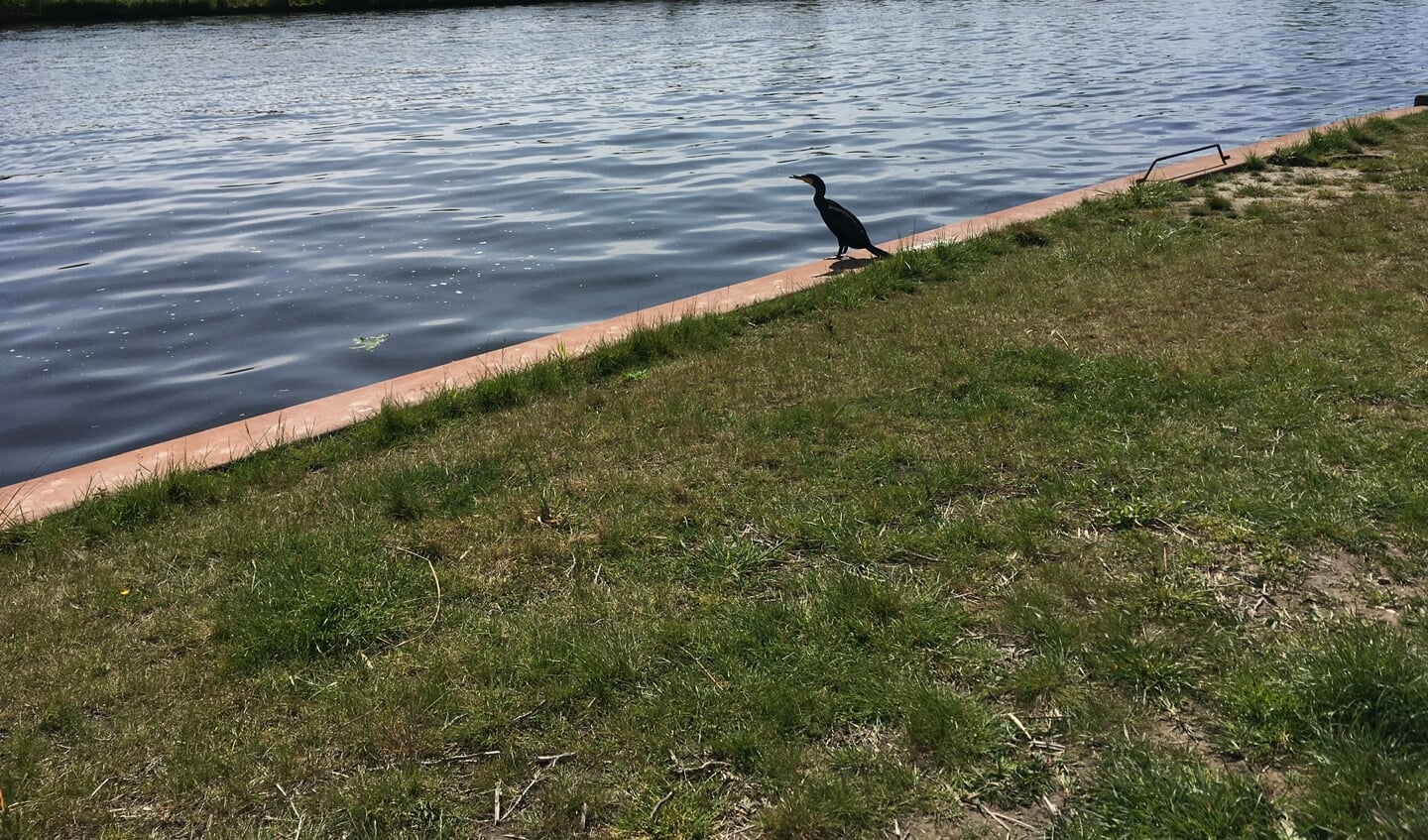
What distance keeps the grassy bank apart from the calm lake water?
2556 millimetres

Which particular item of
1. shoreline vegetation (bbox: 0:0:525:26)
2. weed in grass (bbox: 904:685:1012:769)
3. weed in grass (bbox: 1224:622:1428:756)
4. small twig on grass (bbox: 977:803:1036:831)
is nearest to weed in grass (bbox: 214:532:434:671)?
weed in grass (bbox: 904:685:1012:769)

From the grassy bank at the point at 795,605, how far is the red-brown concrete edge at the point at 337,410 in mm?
209

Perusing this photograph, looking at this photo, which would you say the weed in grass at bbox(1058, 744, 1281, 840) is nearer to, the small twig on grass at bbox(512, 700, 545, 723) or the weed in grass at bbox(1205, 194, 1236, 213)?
the small twig on grass at bbox(512, 700, 545, 723)

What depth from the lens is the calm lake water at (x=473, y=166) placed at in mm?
8000

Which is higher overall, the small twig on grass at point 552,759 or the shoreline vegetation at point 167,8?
the shoreline vegetation at point 167,8

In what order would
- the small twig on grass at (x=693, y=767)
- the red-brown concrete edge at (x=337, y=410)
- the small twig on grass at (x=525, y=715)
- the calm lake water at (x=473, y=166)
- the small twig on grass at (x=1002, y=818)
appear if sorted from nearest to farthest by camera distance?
the small twig on grass at (x=1002, y=818)
the small twig on grass at (x=693, y=767)
the small twig on grass at (x=525, y=715)
the red-brown concrete edge at (x=337, y=410)
the calm lake water at (x=473, y=166)

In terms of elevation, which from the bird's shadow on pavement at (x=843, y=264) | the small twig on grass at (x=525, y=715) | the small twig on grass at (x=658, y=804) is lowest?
the small twig on grass at (x=658, y=804)

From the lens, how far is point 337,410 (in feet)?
18.9

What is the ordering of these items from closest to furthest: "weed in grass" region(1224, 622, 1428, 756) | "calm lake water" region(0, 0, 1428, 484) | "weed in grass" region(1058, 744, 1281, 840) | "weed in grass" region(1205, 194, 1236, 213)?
"weed in grass" region(1058, 744, 1281, 840) < "weed in grass" region(1224, 622, 1428, 756) < "calm lake water" region(0, 0, 1428, 484) < "weed in grass" region(1205, 194, 1236, 213)

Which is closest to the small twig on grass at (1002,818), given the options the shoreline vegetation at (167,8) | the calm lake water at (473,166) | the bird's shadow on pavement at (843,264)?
the calm lake water at (473,166)

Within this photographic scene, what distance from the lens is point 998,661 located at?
3.26m

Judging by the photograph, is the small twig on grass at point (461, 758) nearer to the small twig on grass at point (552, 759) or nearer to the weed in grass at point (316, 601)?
the small twig on grass at point (552, 759)

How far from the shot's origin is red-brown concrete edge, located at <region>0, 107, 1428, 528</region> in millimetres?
4938

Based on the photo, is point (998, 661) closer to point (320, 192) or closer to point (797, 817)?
point (797, 817)
